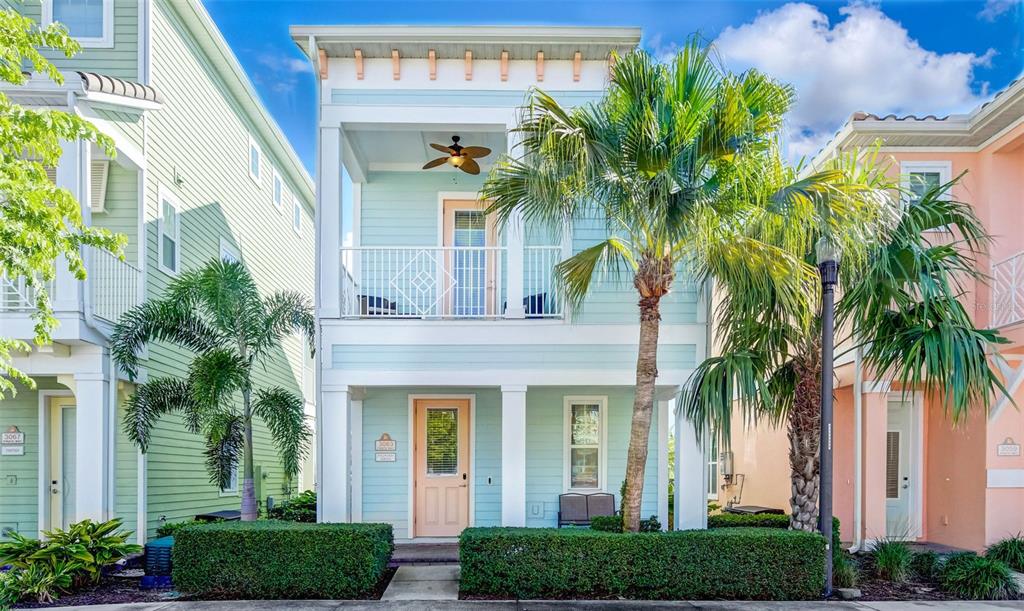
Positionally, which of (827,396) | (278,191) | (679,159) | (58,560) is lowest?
(58,560)

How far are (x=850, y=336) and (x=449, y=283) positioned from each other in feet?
17.0

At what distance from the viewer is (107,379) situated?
884 cm

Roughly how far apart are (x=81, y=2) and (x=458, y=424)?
8561mm

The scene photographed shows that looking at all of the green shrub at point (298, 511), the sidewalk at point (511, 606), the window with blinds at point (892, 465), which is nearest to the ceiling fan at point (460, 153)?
the green shrub at point (298, 511)

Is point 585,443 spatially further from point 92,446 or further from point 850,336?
point 92,446

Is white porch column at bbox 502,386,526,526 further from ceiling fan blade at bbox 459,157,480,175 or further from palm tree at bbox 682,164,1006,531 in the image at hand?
ceiling fan blade at bbox 459,157,480,175

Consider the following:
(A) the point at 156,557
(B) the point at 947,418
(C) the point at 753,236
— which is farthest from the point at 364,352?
(B) the point at 947,418

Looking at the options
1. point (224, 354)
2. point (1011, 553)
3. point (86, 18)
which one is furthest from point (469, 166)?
point (1011, 553)

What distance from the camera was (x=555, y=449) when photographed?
33.5 ft

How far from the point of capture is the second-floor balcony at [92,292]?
840 centimetres

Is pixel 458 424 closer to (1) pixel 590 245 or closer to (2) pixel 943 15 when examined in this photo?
(1) pixel 590 245

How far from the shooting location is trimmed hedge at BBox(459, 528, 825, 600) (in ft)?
22.5

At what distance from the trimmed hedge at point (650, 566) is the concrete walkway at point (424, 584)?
429mm

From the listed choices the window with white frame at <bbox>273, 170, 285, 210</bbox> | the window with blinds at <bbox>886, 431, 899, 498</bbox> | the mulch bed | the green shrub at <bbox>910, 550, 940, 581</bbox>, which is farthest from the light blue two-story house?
the window with white frame at <bbox>273, 170, 285, 210</bbox>
